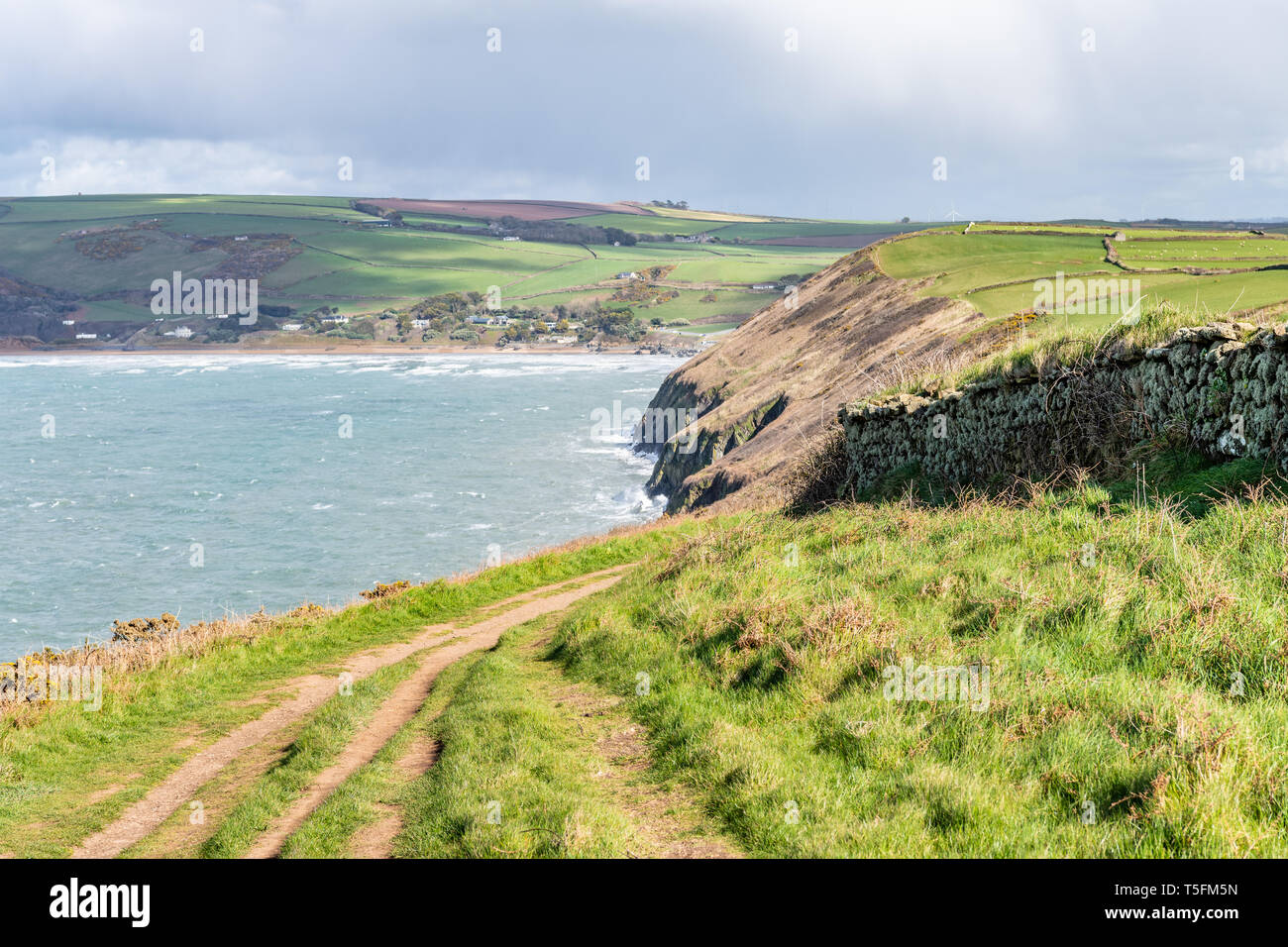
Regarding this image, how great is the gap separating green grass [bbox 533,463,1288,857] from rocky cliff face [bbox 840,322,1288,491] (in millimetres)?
868

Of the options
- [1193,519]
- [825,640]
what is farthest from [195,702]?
[1193,519]

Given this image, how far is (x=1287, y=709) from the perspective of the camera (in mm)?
6797

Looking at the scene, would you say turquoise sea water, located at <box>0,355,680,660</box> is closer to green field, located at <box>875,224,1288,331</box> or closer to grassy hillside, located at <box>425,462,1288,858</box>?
green field, located at <box>875,224,1288,331</box>

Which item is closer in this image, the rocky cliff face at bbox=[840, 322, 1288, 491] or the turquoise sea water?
the rocky cliff face at bbox=[840, 322, 1288, 491]

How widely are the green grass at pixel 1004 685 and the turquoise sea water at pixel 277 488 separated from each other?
26.0 m

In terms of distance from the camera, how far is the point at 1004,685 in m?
7.96

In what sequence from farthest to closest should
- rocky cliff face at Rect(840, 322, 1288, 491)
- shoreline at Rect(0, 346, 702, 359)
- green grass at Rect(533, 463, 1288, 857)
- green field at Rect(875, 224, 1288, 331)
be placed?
1. shoreline at Rect(0, 346, 702, 359)
2. green field at Rect(875, 224, 1288, 331)
3. rocky cliff face at Rect(840, 322, 1288, 491)
4. green grass at Rect(533, 463, 1288, 857)

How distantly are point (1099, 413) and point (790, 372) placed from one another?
3571 centimetres

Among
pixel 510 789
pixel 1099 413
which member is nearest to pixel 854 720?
pixel 510 789

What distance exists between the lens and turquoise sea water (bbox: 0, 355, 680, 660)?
4125 cm

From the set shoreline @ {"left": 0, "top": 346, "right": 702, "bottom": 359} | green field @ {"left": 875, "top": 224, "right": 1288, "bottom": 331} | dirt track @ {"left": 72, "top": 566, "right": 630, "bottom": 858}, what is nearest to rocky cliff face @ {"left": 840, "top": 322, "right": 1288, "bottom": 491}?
green field @ {"left": 875, "top": 224, "right": 1288, "bottom": 331}

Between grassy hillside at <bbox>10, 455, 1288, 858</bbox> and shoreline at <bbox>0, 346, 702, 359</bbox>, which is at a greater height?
shoreline at <bbox>0, 346, 702, 359</bbox>

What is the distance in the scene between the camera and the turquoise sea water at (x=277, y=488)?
135 feet
